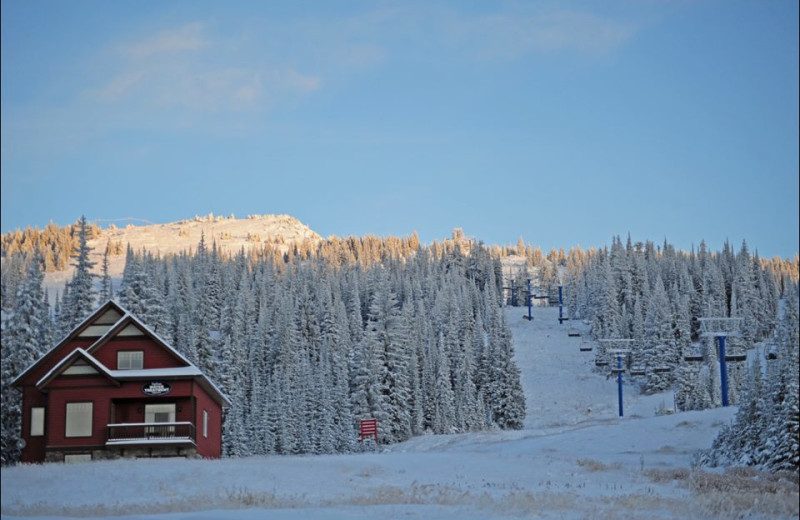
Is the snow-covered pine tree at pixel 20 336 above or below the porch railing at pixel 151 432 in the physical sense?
above

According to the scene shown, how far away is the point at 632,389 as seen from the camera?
109 meters

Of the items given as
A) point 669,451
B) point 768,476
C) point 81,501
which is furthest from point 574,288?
point 81,501

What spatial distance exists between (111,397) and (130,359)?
2178 millimetres

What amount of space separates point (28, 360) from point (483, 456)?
21.4 m

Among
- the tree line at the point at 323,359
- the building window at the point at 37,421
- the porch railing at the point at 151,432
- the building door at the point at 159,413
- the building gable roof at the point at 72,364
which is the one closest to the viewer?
the building gable roof at the point at 72,364

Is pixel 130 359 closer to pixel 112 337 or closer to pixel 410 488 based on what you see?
pixel 112 337

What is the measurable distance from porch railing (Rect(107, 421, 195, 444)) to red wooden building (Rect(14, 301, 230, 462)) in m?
0.04

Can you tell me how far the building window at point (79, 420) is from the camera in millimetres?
40406

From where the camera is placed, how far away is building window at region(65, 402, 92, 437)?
133ft

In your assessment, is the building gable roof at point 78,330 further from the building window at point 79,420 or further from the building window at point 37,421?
the building window at point 79,420

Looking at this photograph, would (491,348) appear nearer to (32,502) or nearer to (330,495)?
(330,495)

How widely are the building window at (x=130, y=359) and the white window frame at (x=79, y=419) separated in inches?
102

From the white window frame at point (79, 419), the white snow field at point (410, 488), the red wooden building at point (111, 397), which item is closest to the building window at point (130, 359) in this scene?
the red wooden building at point (111, 397)

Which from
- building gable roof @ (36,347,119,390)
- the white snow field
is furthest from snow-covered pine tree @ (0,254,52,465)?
building gable roof @ (36,347,119,390)
